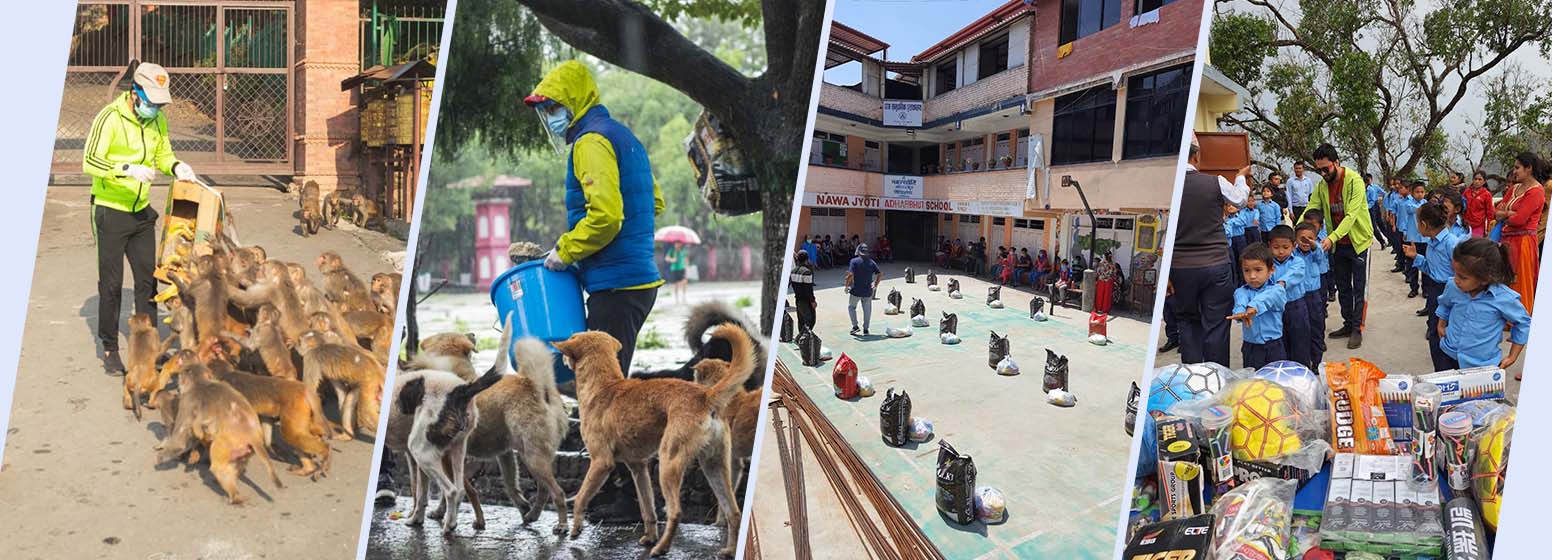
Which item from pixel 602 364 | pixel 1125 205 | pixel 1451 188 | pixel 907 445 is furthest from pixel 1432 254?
pixel 602 364

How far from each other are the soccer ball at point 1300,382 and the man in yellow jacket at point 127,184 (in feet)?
11.9

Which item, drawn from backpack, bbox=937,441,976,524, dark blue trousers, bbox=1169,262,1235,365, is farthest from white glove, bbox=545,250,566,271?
dark blue trousers, bbox=1169,262,1235,365

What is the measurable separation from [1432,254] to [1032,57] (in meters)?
2.29

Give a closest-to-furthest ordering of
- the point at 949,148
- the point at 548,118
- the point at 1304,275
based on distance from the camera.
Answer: the point at 548,118
the point at 949,148
the point at 1304,275

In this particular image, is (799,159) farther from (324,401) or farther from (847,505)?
(324,401)

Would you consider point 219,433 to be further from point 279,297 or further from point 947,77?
point 947,77

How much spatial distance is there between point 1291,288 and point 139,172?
4475 millimetres

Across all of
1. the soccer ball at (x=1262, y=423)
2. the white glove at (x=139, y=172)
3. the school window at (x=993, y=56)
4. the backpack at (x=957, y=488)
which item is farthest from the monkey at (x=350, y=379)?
the soccer ball at (x=1262, y=423)

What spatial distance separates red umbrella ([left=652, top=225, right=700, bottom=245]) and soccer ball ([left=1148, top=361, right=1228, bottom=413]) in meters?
1.49

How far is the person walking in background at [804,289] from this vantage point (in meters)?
2.40

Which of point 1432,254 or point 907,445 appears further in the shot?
point 1432,254

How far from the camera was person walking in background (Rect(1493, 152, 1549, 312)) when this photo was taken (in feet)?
9.26

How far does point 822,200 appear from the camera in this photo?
2.36 m

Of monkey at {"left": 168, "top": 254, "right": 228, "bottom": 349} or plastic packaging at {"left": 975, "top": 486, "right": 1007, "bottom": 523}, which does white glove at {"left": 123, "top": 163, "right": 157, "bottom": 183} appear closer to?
monkey at {"left": 168, "top": 254, "right": 228, "bottom": 349}
